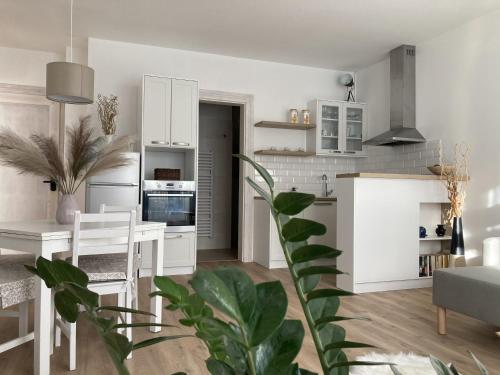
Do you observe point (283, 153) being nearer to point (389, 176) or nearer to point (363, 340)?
point (389, 176)

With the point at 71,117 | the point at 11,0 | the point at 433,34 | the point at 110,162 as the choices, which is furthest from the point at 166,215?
the point at 433,34

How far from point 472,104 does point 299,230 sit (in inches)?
186

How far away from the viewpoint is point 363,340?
274 cm

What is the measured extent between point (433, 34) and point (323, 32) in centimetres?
126

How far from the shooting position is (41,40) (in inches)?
200

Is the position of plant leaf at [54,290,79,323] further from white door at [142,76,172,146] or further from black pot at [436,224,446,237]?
black pot at [436,224,446,237]

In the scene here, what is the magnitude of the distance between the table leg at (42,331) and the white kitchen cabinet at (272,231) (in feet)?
10.6

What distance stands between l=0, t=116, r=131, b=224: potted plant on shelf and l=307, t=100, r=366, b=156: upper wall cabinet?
11.3ft

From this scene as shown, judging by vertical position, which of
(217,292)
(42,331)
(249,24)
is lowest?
(42,331)

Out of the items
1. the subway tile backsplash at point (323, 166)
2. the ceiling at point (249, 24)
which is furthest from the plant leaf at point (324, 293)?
the subway tile backsplash at point (323, 166)

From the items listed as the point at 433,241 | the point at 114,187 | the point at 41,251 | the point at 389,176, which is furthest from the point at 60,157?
the point at 433,241

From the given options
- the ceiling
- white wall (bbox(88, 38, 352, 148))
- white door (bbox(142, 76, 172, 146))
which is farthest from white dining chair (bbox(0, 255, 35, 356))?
white wall (bbox(88, 38, 352, 148))

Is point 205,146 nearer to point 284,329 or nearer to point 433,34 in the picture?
point 433,34

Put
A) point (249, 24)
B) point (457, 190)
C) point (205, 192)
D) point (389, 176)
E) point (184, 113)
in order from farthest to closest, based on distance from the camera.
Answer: point (205, 192), point (184, 113), point (249, 24), point (457, 190), point (389, 176)
